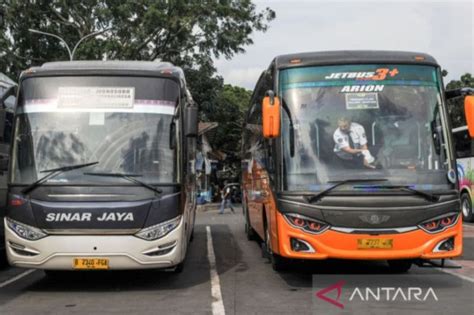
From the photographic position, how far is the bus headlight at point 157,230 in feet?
25.4

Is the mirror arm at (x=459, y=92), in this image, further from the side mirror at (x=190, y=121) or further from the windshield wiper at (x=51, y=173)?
the windshield wiper at (x=51, y=173)

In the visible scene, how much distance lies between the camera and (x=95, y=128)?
26.5 ft

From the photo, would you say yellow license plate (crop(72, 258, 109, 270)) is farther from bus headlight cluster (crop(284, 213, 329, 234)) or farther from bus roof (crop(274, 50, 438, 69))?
bus roof (crop(274, 50, 438, 69))

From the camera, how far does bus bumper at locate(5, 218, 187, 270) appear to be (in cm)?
759

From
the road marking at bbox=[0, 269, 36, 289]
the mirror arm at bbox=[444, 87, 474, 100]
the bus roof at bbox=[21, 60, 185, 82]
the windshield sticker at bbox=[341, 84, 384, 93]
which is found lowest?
the road marking at bbox=[0, 269, 36, 289]

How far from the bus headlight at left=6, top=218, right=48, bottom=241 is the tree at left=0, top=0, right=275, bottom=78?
2051 cm

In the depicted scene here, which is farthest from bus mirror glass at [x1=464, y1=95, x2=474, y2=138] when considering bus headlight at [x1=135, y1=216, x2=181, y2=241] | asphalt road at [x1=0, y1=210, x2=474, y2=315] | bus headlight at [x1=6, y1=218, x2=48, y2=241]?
bus headlight at [x1=6, y1=218, x2=48, y2=241]

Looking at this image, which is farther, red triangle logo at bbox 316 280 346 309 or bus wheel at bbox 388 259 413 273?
bus wheel at bbox 388 259 413 273

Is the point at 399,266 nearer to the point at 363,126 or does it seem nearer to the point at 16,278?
the point at 363,126

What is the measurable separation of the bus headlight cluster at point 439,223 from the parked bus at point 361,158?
1cm

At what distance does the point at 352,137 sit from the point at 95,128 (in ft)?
11.2

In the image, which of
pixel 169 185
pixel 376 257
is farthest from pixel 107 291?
pixel 376 257

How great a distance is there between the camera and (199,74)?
31.5m

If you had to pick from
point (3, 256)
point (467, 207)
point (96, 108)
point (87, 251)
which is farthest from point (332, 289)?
point (467, 207)
